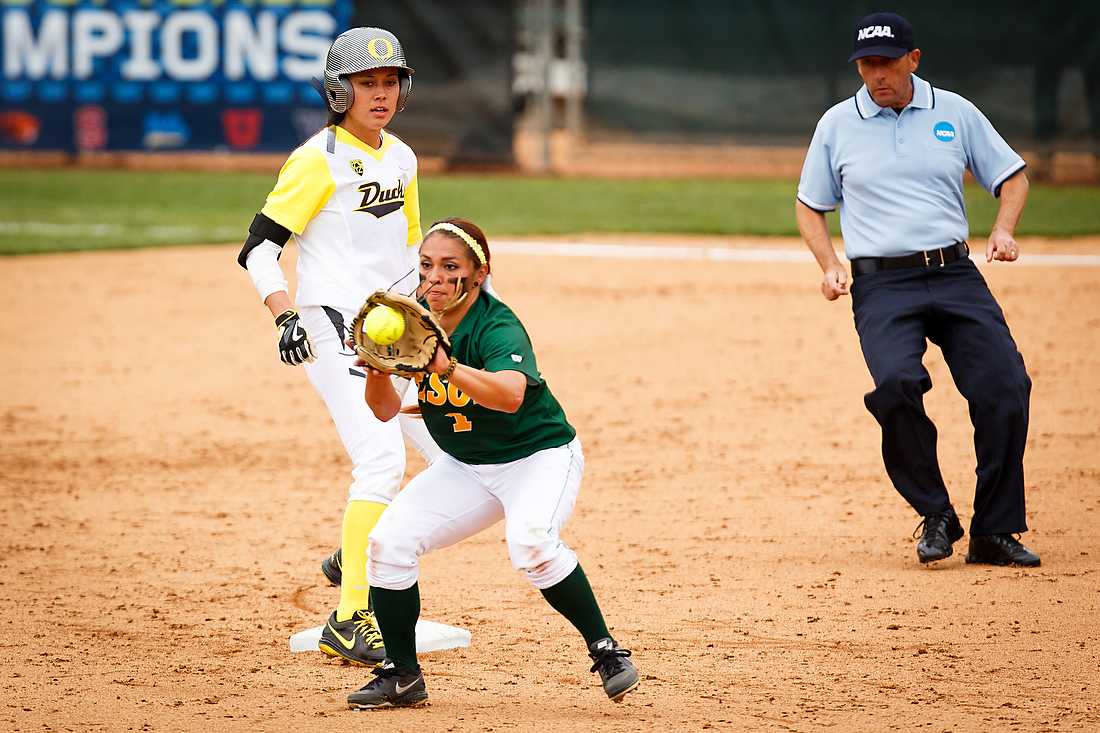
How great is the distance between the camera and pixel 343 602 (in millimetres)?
5633

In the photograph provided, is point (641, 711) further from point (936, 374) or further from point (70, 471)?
point (936, 374)

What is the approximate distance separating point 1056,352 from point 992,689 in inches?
254

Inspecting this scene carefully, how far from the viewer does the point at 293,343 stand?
522 centimetres

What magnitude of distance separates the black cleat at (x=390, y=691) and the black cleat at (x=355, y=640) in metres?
0.35

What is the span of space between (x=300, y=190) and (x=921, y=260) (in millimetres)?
2634

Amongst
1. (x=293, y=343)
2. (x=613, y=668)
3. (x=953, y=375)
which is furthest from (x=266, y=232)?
(x=953, y=375)

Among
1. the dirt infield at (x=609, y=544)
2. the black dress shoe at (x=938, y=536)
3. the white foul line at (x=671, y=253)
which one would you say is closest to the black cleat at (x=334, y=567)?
the dirt infield at (x=609, y=544)

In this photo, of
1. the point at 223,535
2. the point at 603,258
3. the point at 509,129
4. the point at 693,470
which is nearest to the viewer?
the point at 223,535

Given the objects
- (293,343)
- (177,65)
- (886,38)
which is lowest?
(293,343)

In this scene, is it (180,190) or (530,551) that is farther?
(180,190)

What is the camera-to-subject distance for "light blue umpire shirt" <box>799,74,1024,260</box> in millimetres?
6590

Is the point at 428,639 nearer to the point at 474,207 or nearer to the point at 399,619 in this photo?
the point at 399,619

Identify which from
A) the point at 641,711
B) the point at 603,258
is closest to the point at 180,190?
the point at 603,258

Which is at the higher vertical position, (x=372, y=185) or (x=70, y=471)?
(x=372, y=185)
